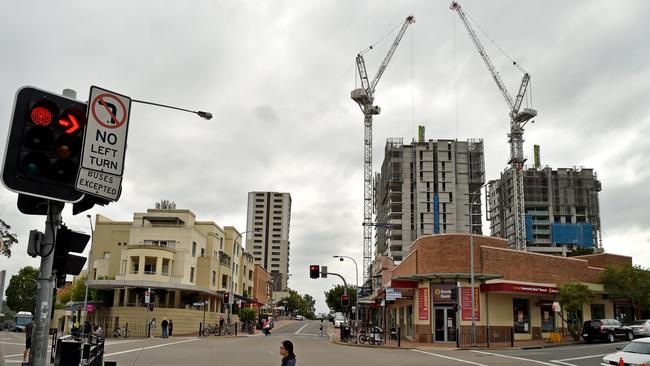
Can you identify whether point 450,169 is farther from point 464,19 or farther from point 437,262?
point 437,262

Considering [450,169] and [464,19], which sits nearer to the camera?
[464,19]

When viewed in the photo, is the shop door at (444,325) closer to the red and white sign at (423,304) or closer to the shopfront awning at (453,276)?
the red and white sign at (423,304)

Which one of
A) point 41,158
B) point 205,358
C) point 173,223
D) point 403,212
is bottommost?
point 205,358

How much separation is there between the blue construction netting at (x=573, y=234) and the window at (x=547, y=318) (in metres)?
120

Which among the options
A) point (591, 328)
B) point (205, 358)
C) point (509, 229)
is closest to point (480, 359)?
point (205, 358)

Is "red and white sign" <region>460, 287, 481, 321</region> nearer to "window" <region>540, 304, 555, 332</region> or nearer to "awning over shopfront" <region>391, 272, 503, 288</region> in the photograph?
"awning over shopfront" <region>391, 272, 503, 288</region>

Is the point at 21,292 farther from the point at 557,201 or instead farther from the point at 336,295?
the point at 557,201

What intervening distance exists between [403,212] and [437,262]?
97008mm

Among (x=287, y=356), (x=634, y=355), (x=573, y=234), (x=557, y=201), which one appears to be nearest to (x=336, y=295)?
(x=573, y=234)

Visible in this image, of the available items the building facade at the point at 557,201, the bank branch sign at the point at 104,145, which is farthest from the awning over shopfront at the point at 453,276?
the building facade at the point at 557,201

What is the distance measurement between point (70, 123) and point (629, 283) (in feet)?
153

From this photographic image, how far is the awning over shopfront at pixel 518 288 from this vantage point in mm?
37625

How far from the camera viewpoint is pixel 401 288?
40938mm

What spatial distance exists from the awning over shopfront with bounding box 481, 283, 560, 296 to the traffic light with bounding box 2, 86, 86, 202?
35.4 m
